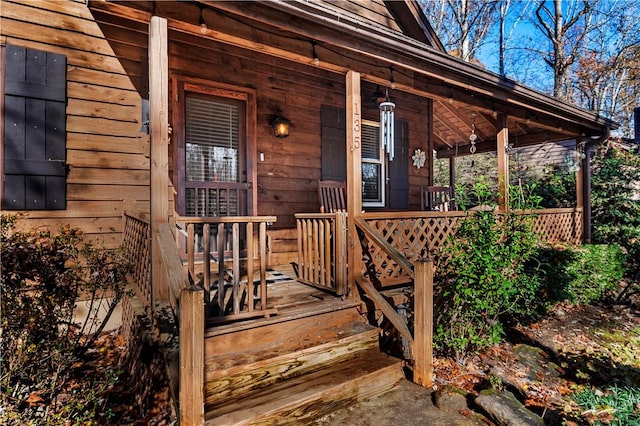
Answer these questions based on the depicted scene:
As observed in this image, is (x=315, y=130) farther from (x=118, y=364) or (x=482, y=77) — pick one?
(x=118, y=364)

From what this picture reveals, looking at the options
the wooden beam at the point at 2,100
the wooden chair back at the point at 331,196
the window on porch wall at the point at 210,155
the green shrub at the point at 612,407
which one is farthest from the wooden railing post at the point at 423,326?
the wooden beam at the point at 2,100

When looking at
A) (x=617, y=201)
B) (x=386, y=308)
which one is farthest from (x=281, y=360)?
(x=617, y=201)

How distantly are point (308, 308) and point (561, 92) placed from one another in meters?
18.2

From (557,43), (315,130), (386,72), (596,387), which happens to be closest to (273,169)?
(315,130)

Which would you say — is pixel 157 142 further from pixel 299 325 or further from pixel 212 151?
pixel 212 151

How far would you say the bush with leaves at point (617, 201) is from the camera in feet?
24.1

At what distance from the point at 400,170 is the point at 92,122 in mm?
4942

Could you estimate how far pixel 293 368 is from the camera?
2645 millimetres

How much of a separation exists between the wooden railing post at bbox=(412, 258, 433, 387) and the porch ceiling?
2.24 meters

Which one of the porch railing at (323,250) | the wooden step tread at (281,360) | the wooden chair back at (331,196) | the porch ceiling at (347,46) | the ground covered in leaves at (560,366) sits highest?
the porch ceiling at (347,46)

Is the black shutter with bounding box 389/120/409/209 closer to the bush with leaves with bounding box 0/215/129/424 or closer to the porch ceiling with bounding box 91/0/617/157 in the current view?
the porch ceiling with bounding box 91/0/617/157

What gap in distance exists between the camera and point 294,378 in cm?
262

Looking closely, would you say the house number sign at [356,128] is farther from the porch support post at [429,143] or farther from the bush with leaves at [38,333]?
the porch support post at [429,143]

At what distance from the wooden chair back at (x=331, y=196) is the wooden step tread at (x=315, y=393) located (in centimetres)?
268
